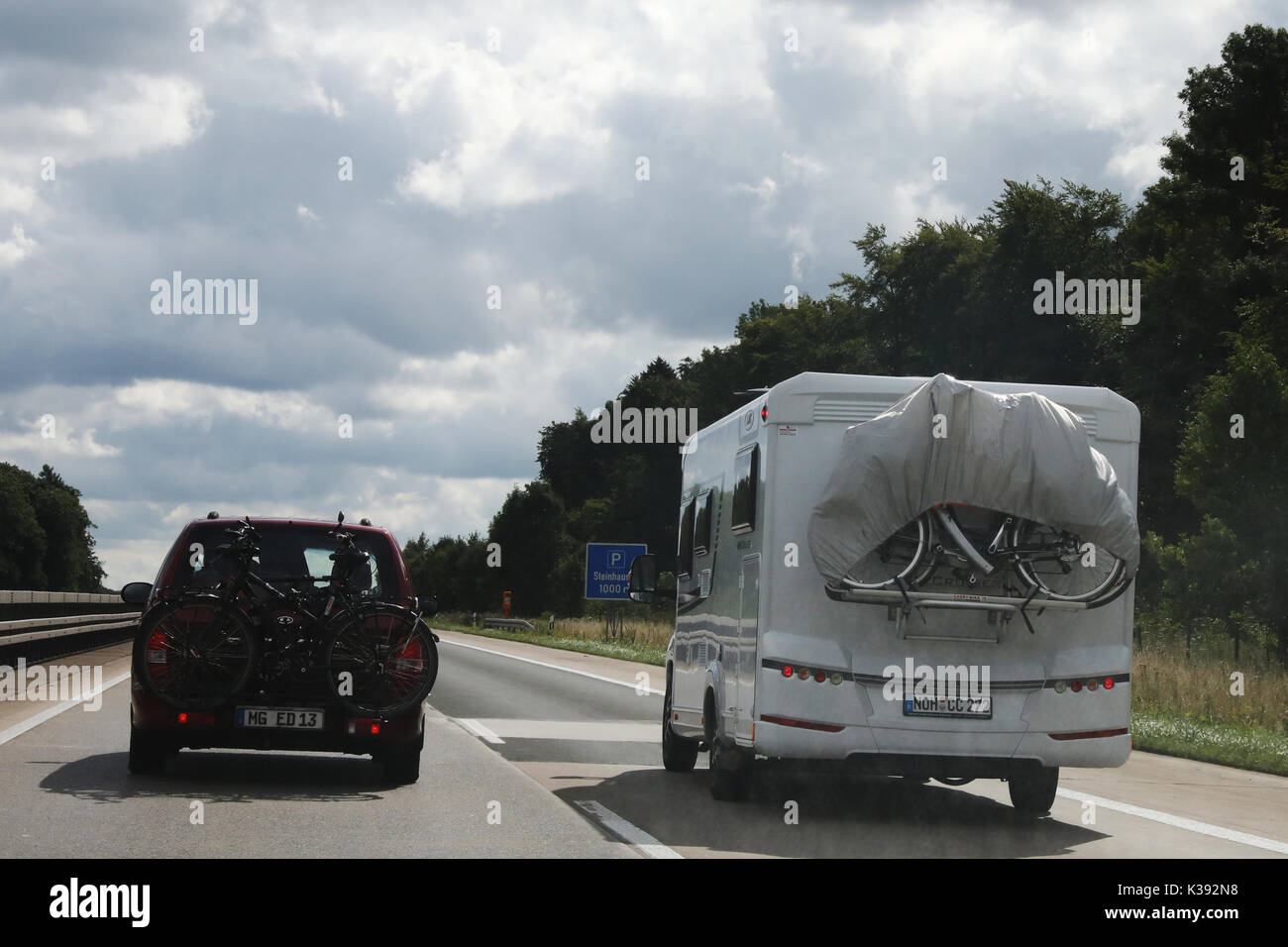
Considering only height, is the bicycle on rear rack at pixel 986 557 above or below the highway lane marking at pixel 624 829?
above

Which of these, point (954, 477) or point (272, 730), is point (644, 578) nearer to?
point (272, 730)

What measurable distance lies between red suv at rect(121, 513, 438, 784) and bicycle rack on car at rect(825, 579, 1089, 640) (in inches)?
113

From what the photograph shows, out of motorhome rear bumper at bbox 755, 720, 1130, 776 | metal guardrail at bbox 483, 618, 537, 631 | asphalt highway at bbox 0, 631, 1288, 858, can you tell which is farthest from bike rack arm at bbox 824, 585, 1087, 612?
metal guardrail at bbox 483, 618, 537, 631

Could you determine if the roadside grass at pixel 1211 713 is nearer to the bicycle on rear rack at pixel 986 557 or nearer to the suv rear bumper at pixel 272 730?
the bicycle on rear rack at pixel 986 557

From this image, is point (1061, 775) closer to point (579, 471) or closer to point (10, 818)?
point (10, 818)

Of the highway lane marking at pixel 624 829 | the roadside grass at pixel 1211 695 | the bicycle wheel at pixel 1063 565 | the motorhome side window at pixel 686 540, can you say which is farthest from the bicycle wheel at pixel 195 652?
the roadside grass at pixel 1211 695

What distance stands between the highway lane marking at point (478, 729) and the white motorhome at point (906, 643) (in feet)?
20.9

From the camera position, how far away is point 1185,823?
37.5 feet

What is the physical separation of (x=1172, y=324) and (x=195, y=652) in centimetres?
4639

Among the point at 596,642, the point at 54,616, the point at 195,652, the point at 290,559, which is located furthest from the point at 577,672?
the point at 195,652

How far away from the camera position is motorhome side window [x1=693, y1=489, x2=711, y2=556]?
13102mm

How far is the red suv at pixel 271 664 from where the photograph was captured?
11.3 m
